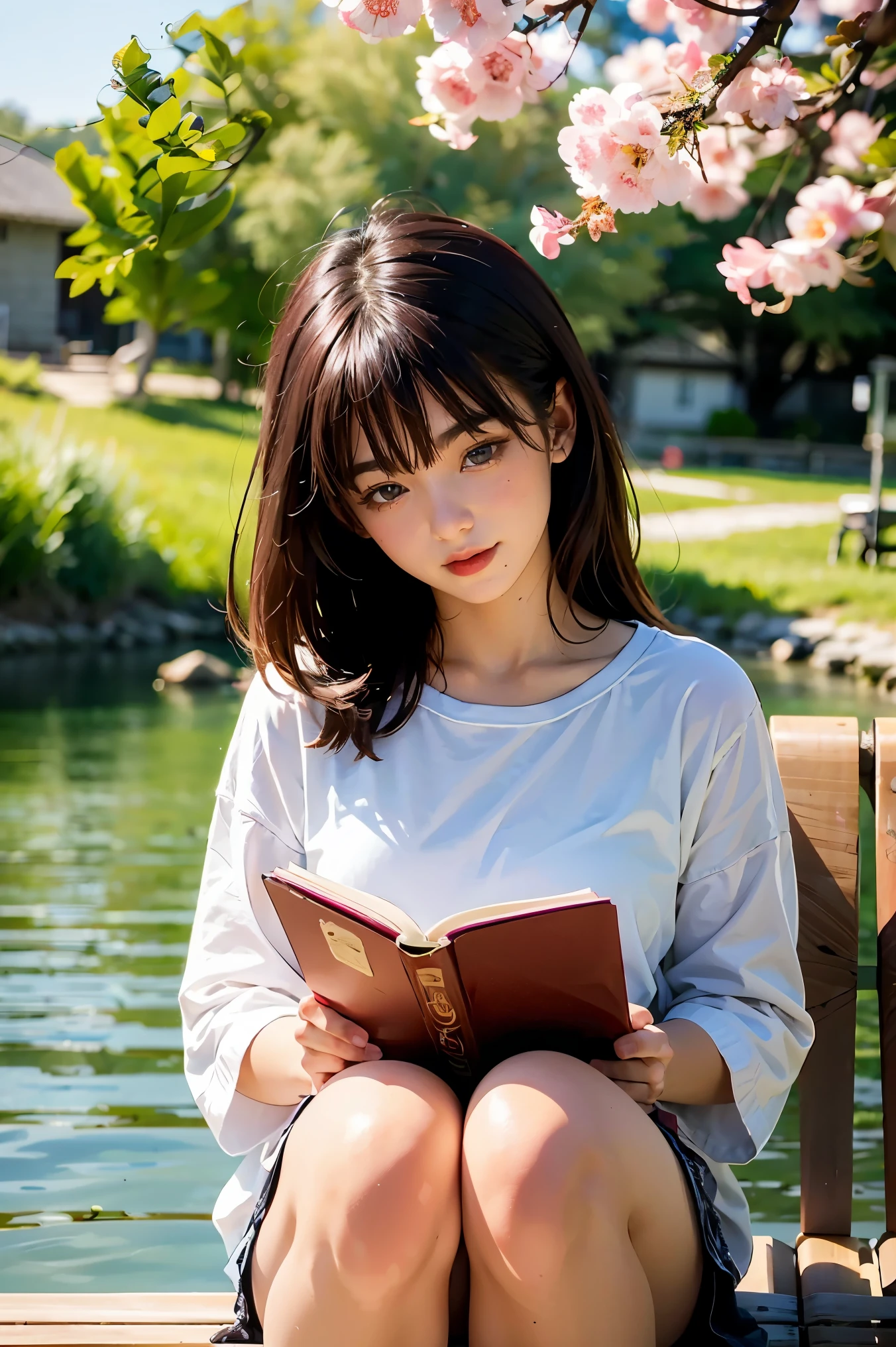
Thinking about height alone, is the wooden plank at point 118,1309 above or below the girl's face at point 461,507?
below

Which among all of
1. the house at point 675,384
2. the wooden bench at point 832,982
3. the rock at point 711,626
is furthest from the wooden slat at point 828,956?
the house at point 675,384

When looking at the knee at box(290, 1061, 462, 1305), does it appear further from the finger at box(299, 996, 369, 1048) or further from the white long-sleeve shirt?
the white long-sleeve shirt

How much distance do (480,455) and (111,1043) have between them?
7.43ft

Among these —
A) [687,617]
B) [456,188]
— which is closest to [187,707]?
[687,617]

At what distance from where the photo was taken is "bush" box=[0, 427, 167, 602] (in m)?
11.4

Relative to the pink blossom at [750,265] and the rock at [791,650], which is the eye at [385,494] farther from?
the rock at [791,650]

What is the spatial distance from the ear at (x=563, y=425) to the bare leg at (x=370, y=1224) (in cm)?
69

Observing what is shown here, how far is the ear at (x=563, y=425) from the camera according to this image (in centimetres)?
168

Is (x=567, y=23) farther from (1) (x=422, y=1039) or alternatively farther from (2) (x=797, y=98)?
(1) (x=422, y=1039)

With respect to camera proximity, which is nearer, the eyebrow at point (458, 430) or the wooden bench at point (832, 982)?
the eyebrow at point (458, 430)

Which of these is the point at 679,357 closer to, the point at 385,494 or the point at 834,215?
the point at 834,215

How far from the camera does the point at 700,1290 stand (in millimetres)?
1436

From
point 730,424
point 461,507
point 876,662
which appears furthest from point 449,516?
point 730,424

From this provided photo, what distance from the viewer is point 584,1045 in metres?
1.45
